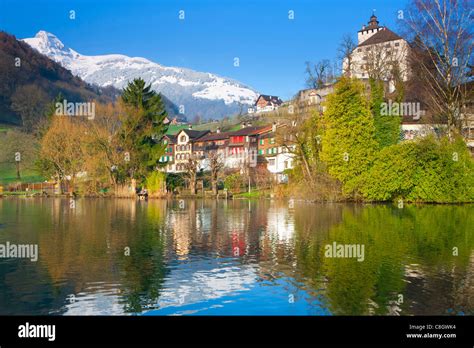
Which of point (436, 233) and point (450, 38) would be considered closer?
point (436, 233)

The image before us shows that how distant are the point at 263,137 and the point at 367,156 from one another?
49414mm

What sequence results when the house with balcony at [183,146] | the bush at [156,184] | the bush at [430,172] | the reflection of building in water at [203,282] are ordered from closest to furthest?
the reflection of building in water at [203,282]
the bush at [430,172]
the bush at [156,184]
the house with balcony at [183,146]

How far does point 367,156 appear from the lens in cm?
5584

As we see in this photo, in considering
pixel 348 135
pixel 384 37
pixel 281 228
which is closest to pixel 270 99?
pixel 384 37

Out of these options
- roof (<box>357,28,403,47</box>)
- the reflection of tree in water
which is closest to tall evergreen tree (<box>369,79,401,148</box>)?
the reflection of tree in water

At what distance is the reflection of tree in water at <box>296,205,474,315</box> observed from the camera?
12680mm

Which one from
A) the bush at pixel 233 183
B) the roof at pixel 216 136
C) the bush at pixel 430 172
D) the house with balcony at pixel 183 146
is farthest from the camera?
the house with balcony at pixel 183 146

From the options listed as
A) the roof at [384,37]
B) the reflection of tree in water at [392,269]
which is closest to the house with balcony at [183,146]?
the roof at [384,37]

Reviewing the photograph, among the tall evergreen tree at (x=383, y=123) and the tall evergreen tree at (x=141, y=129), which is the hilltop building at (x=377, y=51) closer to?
the tall evergreen tree at (x=383, y=123)

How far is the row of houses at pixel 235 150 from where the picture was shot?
9244 centimetres

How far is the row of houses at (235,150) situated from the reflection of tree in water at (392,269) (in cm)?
5582
